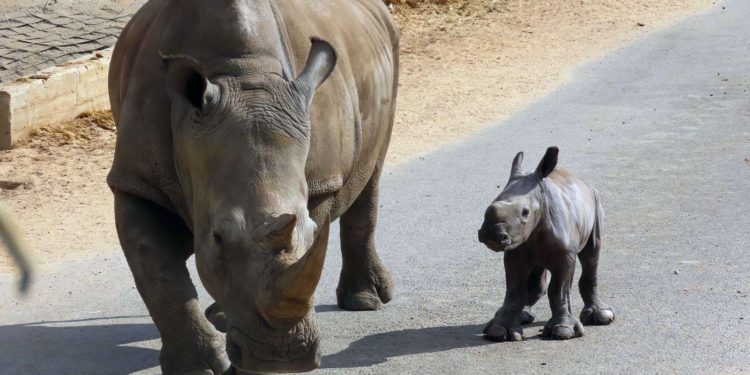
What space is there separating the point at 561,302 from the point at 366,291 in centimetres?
121

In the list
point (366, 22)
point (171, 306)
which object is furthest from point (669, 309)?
point (171, 306)

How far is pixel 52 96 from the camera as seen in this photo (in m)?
10.4

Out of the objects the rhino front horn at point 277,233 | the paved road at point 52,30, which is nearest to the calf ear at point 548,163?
the rhino front horn at point 277,233

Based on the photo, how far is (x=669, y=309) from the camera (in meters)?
6.32

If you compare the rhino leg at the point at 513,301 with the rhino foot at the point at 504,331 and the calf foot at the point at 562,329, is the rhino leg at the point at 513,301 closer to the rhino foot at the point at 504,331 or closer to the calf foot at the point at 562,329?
the rhino foot at the point at 504,331

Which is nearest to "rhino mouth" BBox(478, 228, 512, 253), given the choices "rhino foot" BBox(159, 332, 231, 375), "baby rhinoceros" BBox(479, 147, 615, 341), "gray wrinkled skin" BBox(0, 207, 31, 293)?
"baby rhinoceros" BBox(479, 147, 615, 341)

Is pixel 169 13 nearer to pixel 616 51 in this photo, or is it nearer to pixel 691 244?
pixel 691 244

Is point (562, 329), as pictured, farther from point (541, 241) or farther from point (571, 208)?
point (571, 208)

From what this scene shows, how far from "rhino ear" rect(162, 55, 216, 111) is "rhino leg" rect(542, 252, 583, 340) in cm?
203

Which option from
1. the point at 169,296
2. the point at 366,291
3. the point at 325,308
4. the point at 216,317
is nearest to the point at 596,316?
the point at 366,291

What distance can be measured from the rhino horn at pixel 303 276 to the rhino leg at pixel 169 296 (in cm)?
104

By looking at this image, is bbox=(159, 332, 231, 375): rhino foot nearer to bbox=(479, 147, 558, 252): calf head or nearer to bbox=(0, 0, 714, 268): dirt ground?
bbox=(479, 147, 558, 252): calf head

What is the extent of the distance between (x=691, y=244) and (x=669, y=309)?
1.41 m

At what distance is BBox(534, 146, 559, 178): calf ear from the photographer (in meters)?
5.84
